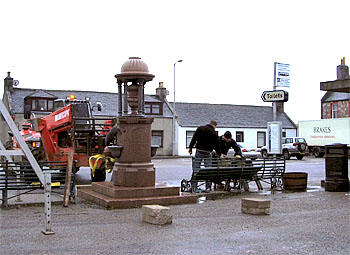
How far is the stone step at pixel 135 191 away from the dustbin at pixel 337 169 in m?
5.01

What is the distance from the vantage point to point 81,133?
1714 cm

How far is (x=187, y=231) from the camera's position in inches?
325

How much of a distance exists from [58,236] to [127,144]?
4.24m

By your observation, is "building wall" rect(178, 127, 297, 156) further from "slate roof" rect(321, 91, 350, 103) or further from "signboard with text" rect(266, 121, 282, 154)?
"signboard with text" rect(266, 121, 282, 154)

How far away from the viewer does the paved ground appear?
277 inches

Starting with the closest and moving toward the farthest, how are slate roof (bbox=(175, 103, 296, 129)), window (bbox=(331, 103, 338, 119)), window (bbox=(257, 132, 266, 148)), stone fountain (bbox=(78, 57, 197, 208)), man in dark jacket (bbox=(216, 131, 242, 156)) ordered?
stone fountain (bbox=(78, 57, 197, 208))
man in dark jacket (bbox=(216, 131, 242, 156))
slate roof (bbox=(175, 103, 296, 129))
window (bbox=(257, 132, 266, 148))
window (bbox=(331, 103, 338, 119))

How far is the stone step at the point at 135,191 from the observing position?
11117mm

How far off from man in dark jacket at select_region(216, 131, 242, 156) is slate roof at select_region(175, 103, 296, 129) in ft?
113

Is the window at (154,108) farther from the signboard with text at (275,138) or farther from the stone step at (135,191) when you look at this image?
the stone step at (135,191)

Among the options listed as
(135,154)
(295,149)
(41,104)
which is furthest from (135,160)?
(41,104)

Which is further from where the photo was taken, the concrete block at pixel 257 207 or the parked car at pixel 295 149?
the parked car at pixel 295 149

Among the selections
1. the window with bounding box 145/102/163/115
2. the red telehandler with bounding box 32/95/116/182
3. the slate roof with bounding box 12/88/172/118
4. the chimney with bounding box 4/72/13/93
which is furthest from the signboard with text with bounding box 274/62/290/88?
the chimney with bounding box 4/72/13/93

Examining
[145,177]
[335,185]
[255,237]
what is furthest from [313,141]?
[255,237]

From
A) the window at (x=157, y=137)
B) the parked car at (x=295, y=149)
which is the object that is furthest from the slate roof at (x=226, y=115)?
the parked car at (x=295, y=149)
